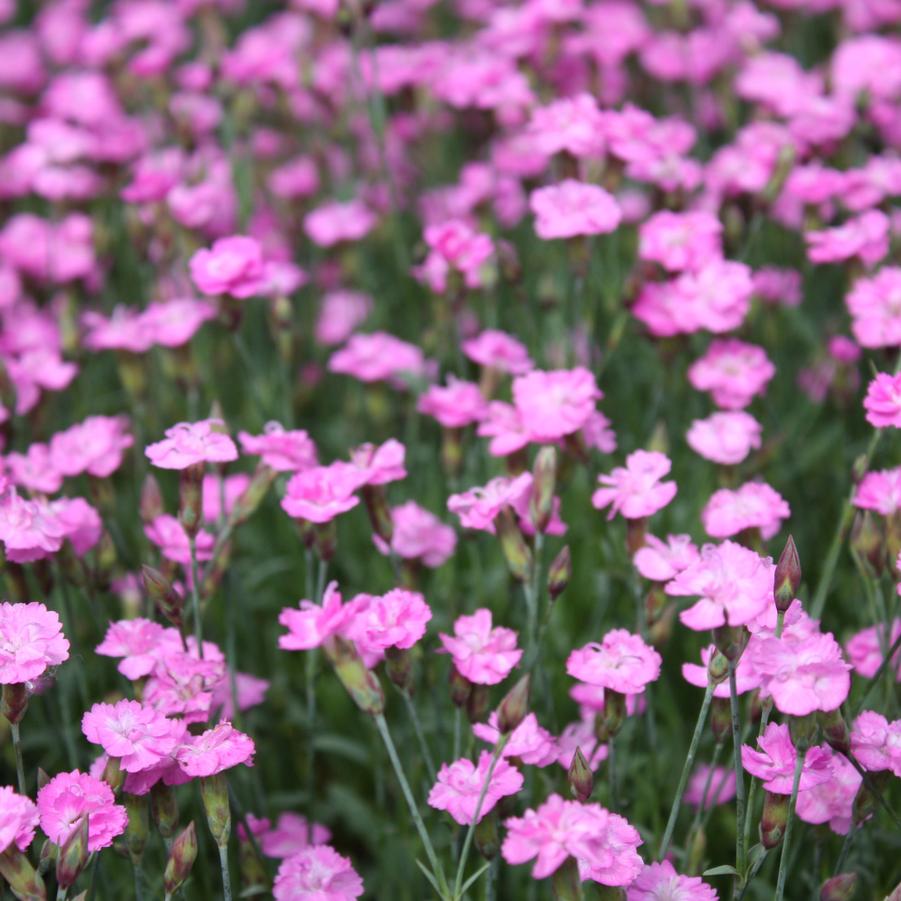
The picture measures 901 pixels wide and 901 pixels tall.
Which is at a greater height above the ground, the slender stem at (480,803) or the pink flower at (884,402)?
the pink flower at (884,402)

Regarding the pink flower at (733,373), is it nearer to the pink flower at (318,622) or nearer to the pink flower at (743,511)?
the pink flower at (743,511)

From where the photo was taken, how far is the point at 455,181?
3.09 m

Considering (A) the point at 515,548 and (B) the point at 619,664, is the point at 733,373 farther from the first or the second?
(B) the point at 619,664

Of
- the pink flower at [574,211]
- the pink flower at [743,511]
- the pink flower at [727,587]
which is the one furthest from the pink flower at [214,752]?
the pink flower at [574,211]

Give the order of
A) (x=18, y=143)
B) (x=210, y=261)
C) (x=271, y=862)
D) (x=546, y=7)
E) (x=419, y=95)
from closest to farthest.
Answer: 1. (x=271, y=862)
2. (x=210, y=261)
3. (x=546, y=7)
4. (x=419, y=95)
5. (x=18, y=143)

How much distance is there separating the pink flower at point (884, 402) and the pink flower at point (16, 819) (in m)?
0.98

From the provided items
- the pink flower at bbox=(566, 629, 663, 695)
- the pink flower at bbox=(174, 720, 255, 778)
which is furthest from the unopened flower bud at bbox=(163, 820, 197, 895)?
the pink flower at bbox=(566, 629, 663, 695)

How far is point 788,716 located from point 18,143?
249cm

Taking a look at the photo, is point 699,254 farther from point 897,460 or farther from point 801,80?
point 801,80

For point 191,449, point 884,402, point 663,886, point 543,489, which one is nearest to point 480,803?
point 663,886

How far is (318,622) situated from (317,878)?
27cm

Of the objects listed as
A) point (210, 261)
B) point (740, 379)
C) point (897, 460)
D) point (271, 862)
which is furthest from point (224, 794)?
point (897, 460)

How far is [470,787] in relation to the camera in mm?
1280

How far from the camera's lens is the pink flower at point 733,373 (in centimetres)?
184
